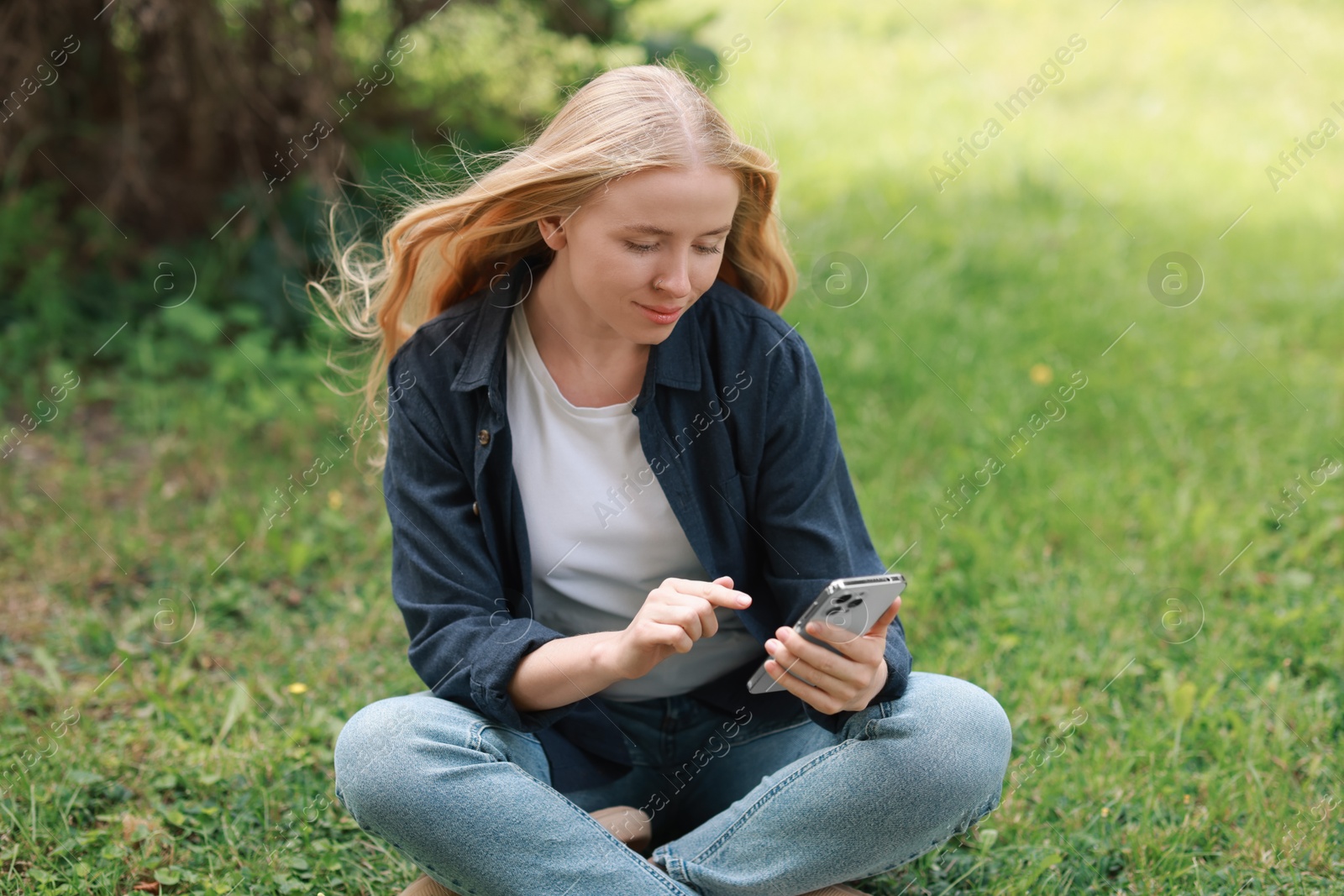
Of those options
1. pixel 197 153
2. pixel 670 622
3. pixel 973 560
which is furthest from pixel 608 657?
pixel 197 153

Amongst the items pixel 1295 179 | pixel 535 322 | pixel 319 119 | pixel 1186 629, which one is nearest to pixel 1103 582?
pixel 1186 629

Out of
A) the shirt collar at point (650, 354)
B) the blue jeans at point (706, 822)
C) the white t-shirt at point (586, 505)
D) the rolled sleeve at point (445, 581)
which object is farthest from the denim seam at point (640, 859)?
the shirt collar at point (650, 354)

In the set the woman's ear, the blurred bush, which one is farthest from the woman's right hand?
the blurred bush

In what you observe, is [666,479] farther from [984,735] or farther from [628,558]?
[984,735]

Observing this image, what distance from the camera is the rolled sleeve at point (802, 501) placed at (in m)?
1.75

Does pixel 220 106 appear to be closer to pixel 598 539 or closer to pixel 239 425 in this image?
pixel 239 425

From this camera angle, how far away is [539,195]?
5.62ft

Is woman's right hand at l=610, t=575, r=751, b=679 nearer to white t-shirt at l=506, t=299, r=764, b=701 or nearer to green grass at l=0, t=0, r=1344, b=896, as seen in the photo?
white t-shirt at l=506, t=299, r=764, b=701

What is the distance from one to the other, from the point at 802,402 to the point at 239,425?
2050 mm

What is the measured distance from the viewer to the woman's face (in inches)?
63.6

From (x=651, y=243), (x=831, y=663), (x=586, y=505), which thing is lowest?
(x=831, y=663)

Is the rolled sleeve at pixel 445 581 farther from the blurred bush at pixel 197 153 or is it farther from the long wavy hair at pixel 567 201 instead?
the blurred bush at pixel 197 153

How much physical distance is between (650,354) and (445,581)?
453 millimetres

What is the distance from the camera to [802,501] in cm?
177
